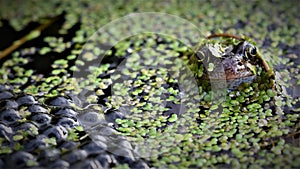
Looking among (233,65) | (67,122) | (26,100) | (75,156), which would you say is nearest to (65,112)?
(67,122)

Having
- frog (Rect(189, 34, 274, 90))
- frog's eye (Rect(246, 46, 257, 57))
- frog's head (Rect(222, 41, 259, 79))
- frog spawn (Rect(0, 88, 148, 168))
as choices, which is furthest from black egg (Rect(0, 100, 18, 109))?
frog's eye (Rect(246, 46, 257, 57))

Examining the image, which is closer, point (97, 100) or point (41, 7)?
point (97, 100)

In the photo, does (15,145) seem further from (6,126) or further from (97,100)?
(97,100)

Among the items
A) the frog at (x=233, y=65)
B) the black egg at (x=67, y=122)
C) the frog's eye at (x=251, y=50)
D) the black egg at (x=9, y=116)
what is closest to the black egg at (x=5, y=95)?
the black egg at (x=9, y=116)

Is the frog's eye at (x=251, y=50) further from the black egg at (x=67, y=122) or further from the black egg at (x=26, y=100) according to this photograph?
the black egg at (x=26, y=100)

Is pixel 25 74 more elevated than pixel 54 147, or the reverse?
pixel 25 74

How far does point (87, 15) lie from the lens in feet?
8.41

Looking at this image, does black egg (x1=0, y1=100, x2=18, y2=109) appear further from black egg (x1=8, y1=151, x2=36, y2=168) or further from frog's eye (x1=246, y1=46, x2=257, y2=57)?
frog's eye (x1=246, y1=46, x2=257, y2=57)

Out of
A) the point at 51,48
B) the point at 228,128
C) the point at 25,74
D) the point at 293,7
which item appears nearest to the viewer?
the point at 228,128

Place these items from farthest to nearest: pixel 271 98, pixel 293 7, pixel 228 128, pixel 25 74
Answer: pixel 293 7 < pixel 25 74 < pixel 271 98 < pixel 228 128

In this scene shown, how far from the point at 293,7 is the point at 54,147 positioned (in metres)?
1.65

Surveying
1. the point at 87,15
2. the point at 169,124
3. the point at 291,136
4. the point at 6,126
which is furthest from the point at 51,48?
the point at 291,136

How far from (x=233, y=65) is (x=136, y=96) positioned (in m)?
0.43

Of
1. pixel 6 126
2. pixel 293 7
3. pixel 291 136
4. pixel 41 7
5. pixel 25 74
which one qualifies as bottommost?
pixel 291 136
